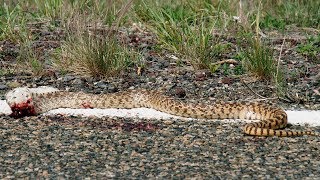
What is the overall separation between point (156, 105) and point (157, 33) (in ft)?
8.49

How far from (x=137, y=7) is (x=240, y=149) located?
5.91 metres

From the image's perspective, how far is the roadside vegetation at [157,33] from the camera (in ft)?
30.3

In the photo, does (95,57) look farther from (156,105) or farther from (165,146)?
(165,146)

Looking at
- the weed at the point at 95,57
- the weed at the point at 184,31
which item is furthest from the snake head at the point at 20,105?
the weed at the point at 184,31

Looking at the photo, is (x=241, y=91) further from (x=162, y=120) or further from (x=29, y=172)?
(x=29, y=172)

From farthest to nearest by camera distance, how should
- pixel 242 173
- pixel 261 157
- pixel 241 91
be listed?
pixel 241 91
pixel 261 157
pixel 242 173

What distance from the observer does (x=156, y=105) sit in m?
7.82

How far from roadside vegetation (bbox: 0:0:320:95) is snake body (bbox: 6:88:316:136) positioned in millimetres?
807

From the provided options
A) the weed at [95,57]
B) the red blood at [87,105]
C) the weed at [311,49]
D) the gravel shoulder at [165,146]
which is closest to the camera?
the gravel shoulder at [165,146]

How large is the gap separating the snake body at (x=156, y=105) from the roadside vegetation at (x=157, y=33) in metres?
0.81

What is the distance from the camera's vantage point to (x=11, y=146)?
250 inches

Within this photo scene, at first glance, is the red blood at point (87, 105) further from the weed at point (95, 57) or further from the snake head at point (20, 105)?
the weed at point (95, 57)

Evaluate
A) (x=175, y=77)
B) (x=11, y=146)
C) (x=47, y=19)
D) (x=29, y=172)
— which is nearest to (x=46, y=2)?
(x=47, y=19)

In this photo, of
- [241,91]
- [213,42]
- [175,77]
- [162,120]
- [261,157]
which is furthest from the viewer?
[213,42]
